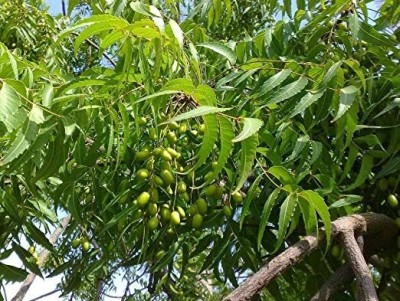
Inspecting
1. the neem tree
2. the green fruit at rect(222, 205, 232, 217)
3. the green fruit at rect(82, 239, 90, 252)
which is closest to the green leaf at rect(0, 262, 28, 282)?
the neem tree

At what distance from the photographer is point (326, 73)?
1.21m

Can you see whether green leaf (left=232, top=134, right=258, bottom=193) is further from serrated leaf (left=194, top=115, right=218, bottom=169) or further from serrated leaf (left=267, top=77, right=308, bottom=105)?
serrated leaf (left=267, top=77, right=308, bottom=105)

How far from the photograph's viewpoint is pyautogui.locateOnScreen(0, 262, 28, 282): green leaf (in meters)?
1.43

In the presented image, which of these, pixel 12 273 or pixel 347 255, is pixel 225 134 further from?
pixel 12 273

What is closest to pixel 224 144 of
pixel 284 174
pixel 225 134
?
pixel 225 134

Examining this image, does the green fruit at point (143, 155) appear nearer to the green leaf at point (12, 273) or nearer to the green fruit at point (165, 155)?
the green fruit at point (165, 155)

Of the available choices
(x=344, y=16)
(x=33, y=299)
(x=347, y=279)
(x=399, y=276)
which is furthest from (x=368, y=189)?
(x=33, y=299)

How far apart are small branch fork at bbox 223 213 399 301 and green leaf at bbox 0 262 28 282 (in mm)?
639

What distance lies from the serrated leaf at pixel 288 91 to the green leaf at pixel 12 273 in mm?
681

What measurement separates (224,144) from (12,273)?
0.69 metres

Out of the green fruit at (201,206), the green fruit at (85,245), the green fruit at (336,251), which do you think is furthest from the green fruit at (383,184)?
the green fruit at (85,245)

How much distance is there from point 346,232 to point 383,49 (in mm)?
541

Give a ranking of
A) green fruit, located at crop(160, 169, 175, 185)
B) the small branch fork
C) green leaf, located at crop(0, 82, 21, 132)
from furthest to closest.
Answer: green fruit, located at crop(160, 169, 175, 185) < the small branch fork < green leaf, located at crop(0, 82, 21, 132)

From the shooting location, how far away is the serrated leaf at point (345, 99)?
45.4 inches
